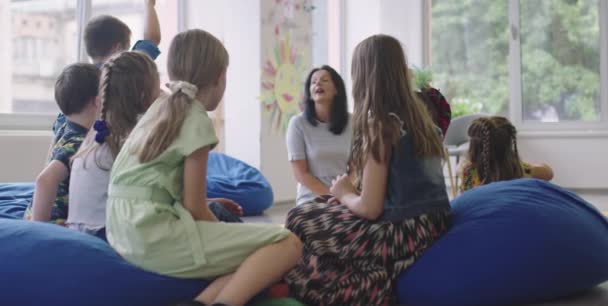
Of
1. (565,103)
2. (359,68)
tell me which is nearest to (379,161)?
(359,68)

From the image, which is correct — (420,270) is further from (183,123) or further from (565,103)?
(565,103)

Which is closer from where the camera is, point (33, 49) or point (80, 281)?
point (80, 281)

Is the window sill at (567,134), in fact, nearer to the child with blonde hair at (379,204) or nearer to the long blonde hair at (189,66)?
the child with blonde hair at (379,204)

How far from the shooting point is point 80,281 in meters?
2.02

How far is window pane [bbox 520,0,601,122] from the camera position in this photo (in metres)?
7.65

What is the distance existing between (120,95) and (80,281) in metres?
0.64

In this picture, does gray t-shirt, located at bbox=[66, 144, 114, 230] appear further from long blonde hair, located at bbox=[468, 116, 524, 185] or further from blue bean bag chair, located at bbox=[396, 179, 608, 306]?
long blonde hair, located at bbox=[468, 116, 524, 185]

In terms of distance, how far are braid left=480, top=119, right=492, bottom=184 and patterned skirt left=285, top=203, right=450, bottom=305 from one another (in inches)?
38.8

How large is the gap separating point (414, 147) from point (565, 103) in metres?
6.02

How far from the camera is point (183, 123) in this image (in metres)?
2.02

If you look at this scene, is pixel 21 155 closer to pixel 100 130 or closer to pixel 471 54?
pixel 100 130

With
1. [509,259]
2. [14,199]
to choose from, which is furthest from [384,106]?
[14,199]

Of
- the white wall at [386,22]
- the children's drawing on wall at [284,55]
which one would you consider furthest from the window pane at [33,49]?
the white wall at [386,22]

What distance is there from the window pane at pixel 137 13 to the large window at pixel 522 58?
337cm
